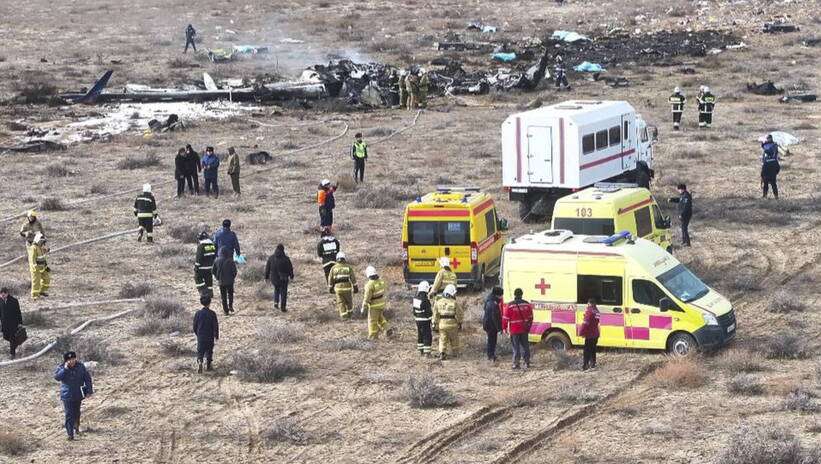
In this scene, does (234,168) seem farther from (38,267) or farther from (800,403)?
(800,403)

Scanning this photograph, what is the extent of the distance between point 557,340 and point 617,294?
50.0 inches

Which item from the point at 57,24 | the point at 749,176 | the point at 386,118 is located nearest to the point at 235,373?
the point at 749,176

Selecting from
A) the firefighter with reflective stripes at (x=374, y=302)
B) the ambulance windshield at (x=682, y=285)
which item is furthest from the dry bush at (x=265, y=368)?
the ambulance windshield at (x=682, y=285)

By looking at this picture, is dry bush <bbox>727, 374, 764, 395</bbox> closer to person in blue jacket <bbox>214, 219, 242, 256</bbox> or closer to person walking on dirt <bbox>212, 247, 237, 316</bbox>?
person walking on dirt <bbox>212, 247, 237, 316</bbox>

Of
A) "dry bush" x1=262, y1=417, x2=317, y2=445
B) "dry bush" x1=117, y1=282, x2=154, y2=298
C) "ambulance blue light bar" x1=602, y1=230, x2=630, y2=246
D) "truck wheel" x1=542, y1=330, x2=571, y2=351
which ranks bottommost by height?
"dry bush" x1=262, y1=417, x2=317, y2=445

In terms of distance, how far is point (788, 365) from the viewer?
813 inches

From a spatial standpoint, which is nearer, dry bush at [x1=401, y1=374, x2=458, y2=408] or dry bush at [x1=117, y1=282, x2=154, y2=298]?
dry bush at [x1=401, y1=374, x2=458, y2=408]

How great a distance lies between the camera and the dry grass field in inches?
702

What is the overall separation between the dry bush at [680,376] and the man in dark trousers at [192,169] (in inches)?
734

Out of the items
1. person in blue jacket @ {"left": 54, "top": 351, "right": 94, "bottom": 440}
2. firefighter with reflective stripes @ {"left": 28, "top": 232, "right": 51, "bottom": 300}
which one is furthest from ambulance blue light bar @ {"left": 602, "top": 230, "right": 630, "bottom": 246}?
firefighter with reflective stripes @ {"left": 28, "top": 232, "right": 51, "bottom": 300}

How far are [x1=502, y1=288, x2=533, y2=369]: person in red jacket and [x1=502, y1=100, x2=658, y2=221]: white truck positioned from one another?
35.3 ft

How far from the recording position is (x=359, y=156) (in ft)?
123

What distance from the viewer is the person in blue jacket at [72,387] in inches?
700

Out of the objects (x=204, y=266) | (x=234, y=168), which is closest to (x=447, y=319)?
(x=204, y=266)
